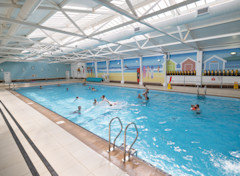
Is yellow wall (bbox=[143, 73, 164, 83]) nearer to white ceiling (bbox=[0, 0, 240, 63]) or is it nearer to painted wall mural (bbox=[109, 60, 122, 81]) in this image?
white ceiling (bbox=[0, 0, 240, 63])

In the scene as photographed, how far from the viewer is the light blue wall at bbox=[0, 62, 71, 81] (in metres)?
24.3

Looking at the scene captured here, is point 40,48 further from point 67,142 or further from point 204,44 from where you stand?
point 204,44

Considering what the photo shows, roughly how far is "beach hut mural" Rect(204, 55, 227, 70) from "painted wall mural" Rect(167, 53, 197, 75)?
1.17 meters

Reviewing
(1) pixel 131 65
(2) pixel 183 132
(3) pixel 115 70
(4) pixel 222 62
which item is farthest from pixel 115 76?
(2) pixel 183 132

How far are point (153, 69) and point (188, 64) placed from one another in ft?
14.1

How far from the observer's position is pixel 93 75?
2700 cm

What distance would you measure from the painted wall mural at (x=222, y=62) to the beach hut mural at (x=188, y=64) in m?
1.01

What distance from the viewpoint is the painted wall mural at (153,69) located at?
627 inches

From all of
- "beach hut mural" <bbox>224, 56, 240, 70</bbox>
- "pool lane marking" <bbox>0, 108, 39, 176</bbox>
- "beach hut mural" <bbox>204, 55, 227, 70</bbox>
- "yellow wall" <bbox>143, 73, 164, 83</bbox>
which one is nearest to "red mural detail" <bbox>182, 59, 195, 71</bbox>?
"beach hut mural" <bbox>204, 55, 227, 70</bbox>

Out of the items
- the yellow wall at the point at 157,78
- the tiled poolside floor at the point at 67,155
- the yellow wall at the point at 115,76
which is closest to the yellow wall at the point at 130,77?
the yellow wall at the point at 115,76

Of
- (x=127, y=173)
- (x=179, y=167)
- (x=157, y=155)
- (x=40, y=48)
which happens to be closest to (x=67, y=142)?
(x=127, y=173)

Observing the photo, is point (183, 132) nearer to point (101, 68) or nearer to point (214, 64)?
point (214, 64)

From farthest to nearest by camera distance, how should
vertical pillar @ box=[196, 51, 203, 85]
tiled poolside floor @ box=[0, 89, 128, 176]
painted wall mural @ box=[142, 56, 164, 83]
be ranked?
painted wall mural @ box=[142, 56, 164, 83]
vertical pillar @ box=[196, 51, 203, 85]
tiled poolside floor @ box=[0, 89, 128, 176]

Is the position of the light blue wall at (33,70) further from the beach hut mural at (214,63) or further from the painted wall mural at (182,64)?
the beach hut mural at (214,63)
